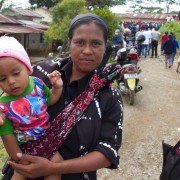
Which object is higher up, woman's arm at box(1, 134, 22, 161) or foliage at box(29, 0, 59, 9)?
foliage at box(29, 0, 59, 9)

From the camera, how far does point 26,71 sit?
1532 mm

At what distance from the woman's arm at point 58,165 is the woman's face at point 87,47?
49 centimetres

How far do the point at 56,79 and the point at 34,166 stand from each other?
0.47 m

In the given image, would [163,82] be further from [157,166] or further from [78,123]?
[78,123]

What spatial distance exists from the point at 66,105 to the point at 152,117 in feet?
14.6

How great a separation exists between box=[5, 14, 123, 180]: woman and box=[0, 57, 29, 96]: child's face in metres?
0.23

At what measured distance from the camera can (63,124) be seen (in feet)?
4.90

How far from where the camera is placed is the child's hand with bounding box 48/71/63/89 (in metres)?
1.56

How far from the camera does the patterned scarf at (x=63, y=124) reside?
4.88 feet

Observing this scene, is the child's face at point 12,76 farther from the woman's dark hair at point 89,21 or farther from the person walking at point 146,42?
the person walking at point 146,42

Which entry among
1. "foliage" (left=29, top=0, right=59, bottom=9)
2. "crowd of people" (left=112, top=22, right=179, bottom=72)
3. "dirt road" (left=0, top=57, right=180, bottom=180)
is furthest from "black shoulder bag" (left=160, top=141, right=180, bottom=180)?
"foliage" (left=29, top=0, right=59, bottom=9)

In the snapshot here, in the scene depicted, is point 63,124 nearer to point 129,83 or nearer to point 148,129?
point 148,129

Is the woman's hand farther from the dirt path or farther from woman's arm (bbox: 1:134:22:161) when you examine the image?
the dirt path

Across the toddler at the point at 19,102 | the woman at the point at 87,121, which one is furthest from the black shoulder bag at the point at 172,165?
the toddler at the point at 19,102
